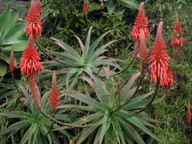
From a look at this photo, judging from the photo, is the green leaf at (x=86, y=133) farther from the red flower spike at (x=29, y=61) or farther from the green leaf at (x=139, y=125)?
the red flower spike at (x=29, y=61)

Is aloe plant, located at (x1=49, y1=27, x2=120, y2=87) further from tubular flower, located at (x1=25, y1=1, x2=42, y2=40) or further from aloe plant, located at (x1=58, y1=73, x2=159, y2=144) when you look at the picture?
tubular flower, located at (x1=25, y1=1, x2=42, y2=40)

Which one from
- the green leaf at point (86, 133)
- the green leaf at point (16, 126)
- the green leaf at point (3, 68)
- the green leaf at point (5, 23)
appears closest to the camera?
the green leaf at point (86, 133)

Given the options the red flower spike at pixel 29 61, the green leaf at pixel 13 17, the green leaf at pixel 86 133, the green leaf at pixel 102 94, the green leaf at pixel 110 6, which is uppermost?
the green leaf at pixel 110 6

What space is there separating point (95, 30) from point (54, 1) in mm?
857

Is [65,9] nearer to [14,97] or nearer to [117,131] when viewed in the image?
[14,97]

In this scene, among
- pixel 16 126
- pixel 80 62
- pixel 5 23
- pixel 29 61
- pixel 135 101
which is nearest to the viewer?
pixel 29 61

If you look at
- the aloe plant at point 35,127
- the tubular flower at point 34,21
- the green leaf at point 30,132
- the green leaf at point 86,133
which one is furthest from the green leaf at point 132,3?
the green leaf at point 30,132

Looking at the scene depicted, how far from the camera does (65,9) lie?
15.7 feet

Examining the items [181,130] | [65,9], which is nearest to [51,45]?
→ [65,9]

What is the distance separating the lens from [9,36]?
Result: 453 centimetres

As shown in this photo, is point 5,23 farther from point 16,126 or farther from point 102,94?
point 102,94

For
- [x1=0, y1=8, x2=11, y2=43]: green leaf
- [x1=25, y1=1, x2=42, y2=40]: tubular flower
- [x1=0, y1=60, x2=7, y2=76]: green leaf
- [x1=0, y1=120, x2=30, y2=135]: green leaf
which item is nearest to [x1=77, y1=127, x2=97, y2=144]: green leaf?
[x1=0, y1=120, x2=30, y2=135]: green leaf

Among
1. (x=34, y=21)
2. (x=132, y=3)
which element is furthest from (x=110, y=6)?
(x=34, y=21)

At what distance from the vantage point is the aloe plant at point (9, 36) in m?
4.21
